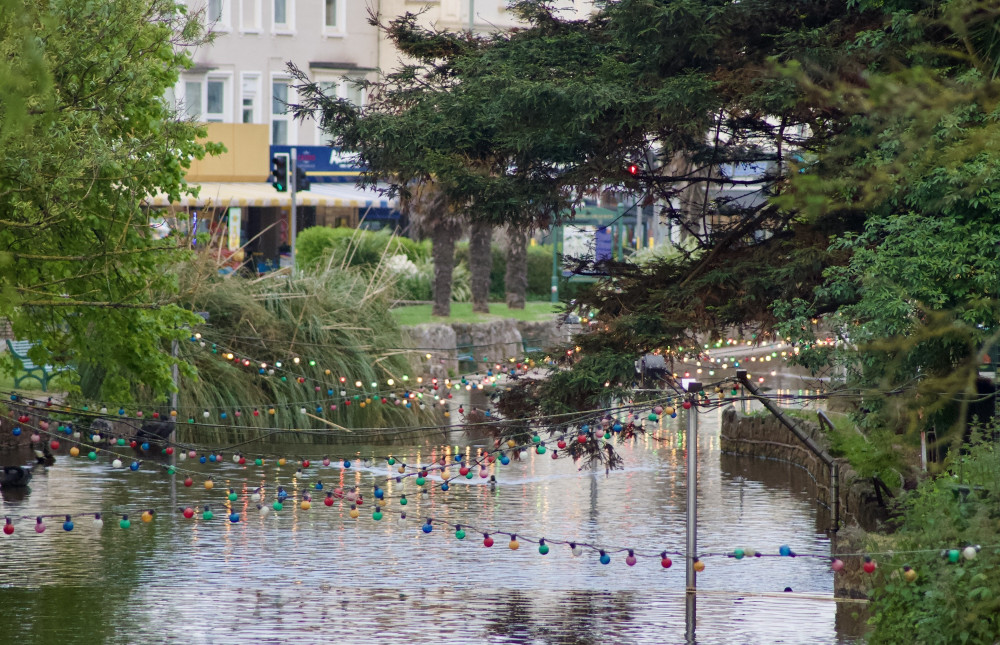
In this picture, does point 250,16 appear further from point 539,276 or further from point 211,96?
point 539,276

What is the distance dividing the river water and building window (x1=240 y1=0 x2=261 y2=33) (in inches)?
1188

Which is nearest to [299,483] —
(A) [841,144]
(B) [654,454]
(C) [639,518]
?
(C) [639,518]

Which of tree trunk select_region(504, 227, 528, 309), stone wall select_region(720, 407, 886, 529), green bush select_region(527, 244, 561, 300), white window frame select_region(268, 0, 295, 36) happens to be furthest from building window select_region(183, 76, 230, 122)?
stone wall select_region(720, 407, 886, 529)

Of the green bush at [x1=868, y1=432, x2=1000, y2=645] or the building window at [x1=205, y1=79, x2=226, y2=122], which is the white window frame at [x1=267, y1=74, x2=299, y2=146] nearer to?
the building window at [x1=205, y1=79, x2=226, y2=122]

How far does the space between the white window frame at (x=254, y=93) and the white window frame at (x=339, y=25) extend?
2788 millimetres

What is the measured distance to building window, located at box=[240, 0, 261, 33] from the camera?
161 ft

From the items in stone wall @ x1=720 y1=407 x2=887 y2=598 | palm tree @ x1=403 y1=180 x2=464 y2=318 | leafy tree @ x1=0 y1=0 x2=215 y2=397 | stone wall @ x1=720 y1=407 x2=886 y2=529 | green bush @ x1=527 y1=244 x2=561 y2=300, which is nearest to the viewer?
leafy tree @ x1=0 y1=0 x2=215 y2=397

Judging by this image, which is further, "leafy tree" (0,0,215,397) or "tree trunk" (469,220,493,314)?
"tree trunk" (469,220,493,314)

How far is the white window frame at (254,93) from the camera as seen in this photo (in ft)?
163

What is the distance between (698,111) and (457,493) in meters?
7.53

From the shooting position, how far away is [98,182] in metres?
12.9

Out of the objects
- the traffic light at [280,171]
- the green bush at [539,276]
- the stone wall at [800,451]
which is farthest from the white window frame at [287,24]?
the stone wall at [800,451]

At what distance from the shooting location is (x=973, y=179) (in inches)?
404

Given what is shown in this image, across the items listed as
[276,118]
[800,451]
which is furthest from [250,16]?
[800,451]
